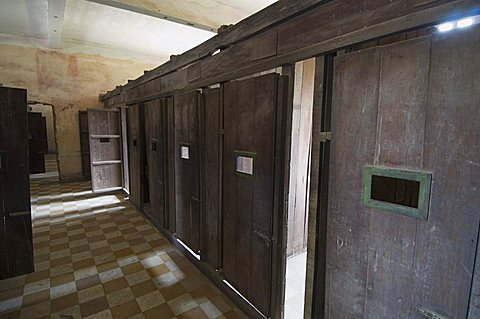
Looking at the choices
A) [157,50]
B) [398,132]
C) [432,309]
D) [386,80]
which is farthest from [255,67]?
[157,50]

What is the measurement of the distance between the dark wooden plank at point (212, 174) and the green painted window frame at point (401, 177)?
1.37m

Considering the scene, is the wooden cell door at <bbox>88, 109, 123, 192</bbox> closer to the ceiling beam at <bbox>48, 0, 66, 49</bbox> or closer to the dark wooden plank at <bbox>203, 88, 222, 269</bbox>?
the ceiling beam at <bbox>48, 0, 66, 49</bbox>

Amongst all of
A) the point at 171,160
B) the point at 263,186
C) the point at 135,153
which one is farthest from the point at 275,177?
the point at 135,153

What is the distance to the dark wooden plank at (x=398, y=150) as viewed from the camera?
100cm

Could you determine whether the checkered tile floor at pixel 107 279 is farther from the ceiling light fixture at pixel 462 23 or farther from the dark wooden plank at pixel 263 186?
the ceiling light fixture at pixel 462 23

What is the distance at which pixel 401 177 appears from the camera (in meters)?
1.06

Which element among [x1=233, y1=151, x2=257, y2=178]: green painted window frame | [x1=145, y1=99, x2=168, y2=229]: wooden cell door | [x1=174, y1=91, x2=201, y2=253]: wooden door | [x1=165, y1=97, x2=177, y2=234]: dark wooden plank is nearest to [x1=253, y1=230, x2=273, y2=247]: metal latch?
[x1=233, y1=151, x2=257, y2=178]: green painted window frame

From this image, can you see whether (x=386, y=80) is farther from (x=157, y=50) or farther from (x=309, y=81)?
(x=157, y=50)

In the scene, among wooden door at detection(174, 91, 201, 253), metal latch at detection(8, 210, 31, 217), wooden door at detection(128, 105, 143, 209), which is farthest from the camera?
wooden door at detection(128, 105, 143, 209)

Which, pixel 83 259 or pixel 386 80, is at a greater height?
pixel 386 80

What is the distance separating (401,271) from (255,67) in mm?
1557

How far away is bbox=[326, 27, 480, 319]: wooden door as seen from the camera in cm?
91

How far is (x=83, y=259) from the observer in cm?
285

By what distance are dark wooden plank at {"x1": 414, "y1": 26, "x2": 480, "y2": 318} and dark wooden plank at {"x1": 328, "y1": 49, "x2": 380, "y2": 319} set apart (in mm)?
232
